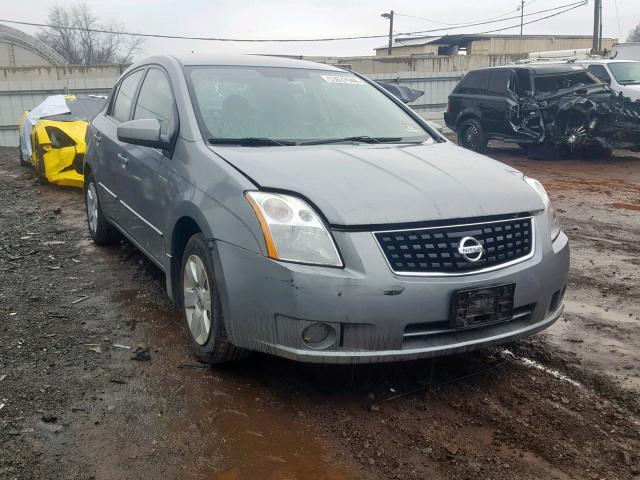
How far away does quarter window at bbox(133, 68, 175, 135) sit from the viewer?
169 inches

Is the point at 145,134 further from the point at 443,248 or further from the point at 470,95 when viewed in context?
the point at 470,95

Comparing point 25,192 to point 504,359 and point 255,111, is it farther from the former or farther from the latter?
point 504,359

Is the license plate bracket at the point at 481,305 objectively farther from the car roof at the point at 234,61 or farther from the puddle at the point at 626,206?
the puddle at the point at 626,206

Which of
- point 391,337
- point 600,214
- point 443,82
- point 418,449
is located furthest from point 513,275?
point 443,82

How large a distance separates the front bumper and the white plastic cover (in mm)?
8326

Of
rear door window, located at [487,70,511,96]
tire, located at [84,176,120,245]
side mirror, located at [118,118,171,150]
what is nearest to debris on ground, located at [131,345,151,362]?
side mirror, located at [118,118,171,150]

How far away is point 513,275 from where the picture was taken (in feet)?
10.5

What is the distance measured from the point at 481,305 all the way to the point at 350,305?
0.64 metres

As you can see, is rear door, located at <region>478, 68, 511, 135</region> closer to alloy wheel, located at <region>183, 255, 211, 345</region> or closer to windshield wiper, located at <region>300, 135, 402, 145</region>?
windshield wiper, located at <region>300, 135, 402, 145</region>

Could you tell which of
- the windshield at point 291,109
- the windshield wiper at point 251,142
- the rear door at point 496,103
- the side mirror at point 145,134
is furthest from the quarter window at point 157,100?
the rear door at point 496,103

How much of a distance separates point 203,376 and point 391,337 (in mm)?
1141

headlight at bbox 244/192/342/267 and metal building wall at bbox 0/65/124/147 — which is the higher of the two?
metal building wall at bbox 0/65/124/147

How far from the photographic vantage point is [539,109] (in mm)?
13305

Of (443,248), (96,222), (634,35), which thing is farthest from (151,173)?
(634,35)
